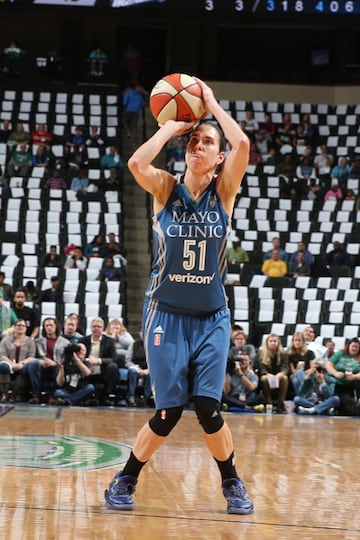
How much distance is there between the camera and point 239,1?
1720 cm

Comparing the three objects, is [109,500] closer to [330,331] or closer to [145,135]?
[330,331]

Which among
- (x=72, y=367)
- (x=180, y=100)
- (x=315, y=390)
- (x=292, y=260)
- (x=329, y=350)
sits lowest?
(x=315, y=390)

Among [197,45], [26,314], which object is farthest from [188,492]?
[197,45]

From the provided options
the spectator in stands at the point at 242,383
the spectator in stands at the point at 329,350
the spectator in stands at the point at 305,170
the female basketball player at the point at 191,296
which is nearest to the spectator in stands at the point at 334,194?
the spectator in stands at the point at 305,170

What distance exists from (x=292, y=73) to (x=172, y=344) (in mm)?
22301

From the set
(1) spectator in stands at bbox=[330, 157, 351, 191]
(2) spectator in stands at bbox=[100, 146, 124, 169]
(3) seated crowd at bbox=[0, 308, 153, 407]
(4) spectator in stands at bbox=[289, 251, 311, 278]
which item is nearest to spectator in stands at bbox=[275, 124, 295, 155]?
(1) spectator in stands at bbox=[330, 157, 351, 191]

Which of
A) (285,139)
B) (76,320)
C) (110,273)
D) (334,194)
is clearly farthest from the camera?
(285,139)

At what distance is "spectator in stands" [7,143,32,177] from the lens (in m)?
19.2

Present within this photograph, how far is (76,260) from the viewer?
16.0 metres

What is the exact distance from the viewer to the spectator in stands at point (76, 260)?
16.0m

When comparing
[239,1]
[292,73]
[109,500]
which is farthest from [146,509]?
[292,73]

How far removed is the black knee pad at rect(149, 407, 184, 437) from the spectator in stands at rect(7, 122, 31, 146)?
15580 mm

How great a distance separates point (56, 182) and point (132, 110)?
3.80 metres

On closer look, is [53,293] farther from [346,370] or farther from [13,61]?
[13,61]
